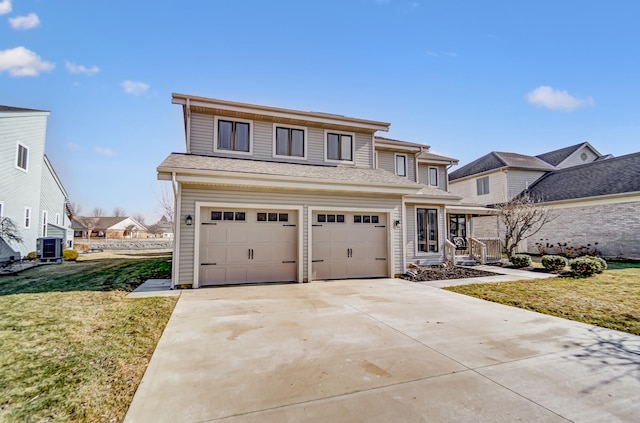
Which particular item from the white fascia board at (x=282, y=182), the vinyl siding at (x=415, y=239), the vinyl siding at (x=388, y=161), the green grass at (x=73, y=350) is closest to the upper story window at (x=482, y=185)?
the vinyl siding at (x=388, y=161)

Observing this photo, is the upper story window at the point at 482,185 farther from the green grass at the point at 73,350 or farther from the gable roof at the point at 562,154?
the green grass at the point at 73,350

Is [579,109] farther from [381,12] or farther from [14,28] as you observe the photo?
[14,28]

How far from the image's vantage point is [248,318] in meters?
5.73

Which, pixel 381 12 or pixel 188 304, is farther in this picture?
pixel 381 12

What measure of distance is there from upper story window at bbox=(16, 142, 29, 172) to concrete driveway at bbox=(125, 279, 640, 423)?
1590 cm

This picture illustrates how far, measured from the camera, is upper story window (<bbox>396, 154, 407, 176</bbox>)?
1497 centimetres

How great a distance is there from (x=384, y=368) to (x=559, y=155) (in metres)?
27.6

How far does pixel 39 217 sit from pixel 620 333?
82.2ft

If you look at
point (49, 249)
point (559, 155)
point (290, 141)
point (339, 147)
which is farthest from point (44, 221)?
point (559, 155)

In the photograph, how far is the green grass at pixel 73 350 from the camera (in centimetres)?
285

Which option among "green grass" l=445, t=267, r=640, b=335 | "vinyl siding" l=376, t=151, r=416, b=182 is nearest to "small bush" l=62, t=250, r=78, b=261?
"vinyl siding" l=376, t=151, r=416, b=182

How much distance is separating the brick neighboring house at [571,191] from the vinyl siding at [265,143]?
1165 centimetres

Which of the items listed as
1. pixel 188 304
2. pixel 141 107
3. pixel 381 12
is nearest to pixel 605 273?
pixel 381 12

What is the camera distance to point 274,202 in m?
9.32
